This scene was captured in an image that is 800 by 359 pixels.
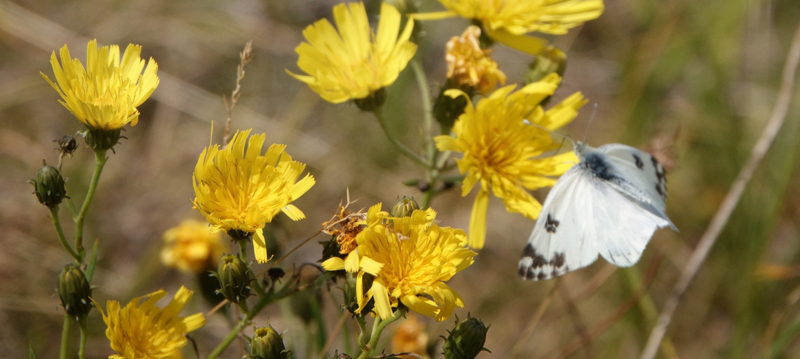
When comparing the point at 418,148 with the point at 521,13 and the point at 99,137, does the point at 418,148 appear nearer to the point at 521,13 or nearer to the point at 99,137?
the point at 521,13

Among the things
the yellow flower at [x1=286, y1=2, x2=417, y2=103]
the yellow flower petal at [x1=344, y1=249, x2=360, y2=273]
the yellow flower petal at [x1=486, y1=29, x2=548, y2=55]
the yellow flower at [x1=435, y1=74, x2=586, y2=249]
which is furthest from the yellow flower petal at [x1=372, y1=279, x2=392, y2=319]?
the yellow flower petal at [x1=486, y1=29, x2=548, y2=55]

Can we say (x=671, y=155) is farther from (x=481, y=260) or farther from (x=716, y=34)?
(x=716, y=34)

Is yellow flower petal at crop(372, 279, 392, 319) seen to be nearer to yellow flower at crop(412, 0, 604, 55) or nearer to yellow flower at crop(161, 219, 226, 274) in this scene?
yellow flower at crop(412, 0, 604, 55)

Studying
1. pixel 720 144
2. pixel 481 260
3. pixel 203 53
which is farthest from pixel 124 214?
pixel 720 144

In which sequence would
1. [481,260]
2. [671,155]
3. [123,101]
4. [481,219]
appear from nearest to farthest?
1. [123,101]
2. [481,219]
3. [671,155]
4. [481,260]

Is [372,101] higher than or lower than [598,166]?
higher

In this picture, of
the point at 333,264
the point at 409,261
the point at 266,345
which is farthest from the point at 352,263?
the point at 266,345

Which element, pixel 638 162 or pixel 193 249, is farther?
pixel 193 249
